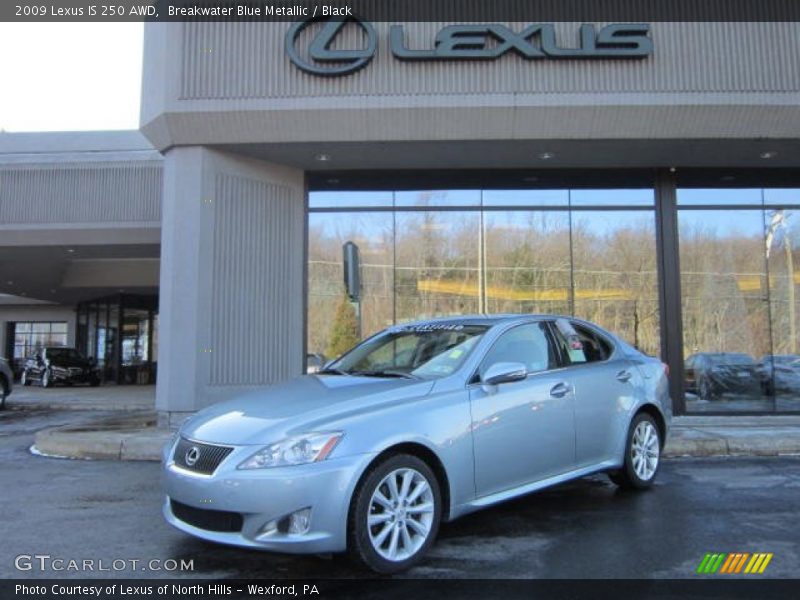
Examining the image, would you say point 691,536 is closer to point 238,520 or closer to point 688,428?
point 238,520

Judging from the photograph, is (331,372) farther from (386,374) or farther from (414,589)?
(414,589)

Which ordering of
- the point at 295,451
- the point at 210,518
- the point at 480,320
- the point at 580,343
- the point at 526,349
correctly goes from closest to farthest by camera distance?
the point at 295,451 < the point at 210,518 < the point at 526,349 < the point at 480,320 < the point at 580,343

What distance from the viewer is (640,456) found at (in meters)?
6.19

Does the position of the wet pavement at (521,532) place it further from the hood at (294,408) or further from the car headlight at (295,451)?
the hood at (294,408)

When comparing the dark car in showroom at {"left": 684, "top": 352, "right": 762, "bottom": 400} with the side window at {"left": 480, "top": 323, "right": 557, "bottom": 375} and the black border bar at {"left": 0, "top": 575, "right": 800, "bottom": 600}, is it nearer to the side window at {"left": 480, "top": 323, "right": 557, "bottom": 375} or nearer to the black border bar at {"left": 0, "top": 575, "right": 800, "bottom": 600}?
the side window at {"left": 480, "top": 323, "right": 557, "bottom": 375}

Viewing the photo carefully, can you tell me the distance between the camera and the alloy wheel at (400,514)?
4.08m

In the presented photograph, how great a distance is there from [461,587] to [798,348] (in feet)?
35.3

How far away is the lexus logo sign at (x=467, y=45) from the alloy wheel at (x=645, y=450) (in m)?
6.15

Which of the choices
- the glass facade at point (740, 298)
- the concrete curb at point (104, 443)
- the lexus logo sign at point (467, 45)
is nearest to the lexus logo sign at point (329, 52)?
the lexus logo sign at point (467, 45)

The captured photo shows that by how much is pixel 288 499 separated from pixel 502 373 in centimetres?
169

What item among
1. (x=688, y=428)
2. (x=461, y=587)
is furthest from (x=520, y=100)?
(x=461, y=587)

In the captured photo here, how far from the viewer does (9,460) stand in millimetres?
8570

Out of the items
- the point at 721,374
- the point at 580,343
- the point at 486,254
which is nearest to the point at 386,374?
the point at 580,343

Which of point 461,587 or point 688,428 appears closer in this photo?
point 461,587
